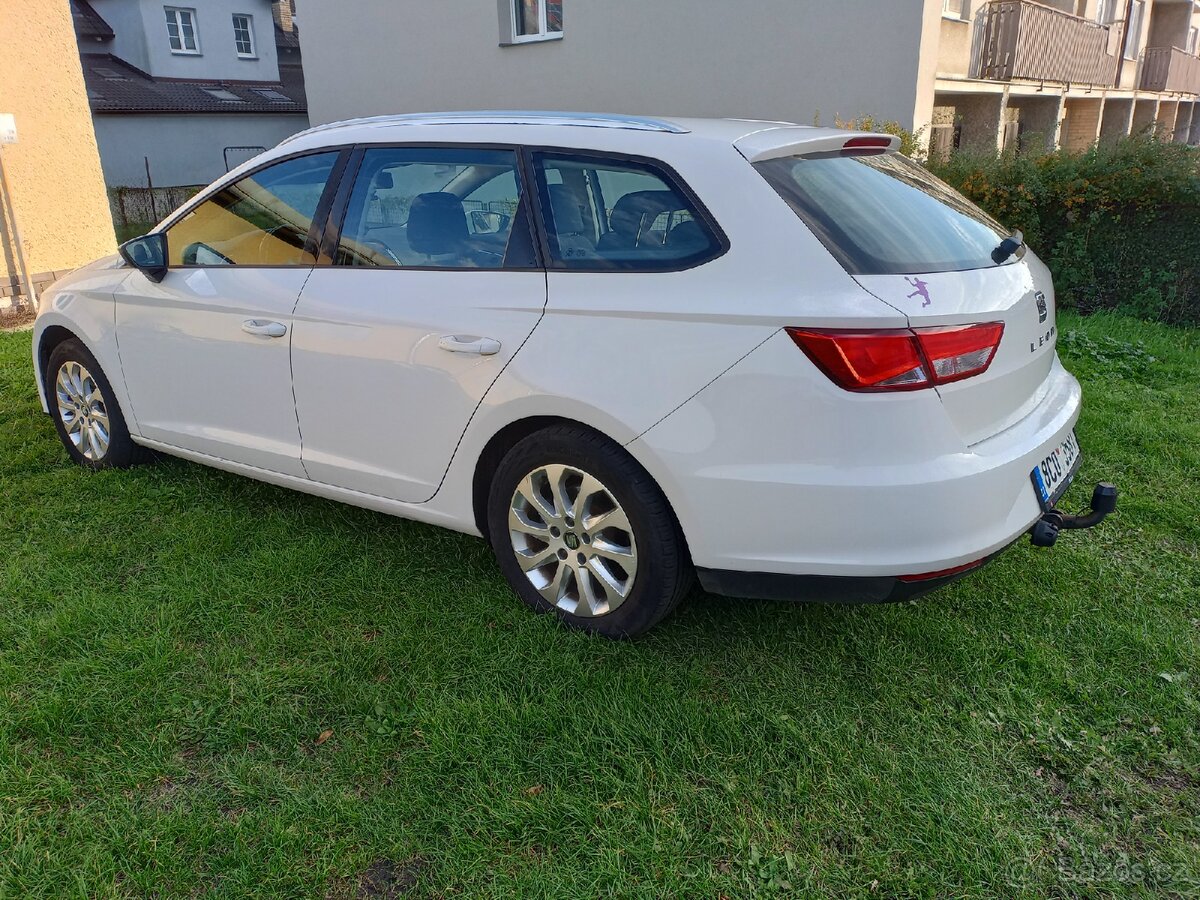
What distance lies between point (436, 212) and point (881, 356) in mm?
1724

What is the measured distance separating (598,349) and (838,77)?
10.3 m

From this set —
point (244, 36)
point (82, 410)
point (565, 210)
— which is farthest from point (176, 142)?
point (565, 210)

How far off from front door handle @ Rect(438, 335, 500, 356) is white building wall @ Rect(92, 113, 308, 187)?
2459 centimetres

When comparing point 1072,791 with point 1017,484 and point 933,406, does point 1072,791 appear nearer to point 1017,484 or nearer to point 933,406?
point 1017,484

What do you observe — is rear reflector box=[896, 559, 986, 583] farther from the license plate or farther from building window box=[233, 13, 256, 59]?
building window box=[233, 13, 256, 59]

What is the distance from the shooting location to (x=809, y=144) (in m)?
2.97

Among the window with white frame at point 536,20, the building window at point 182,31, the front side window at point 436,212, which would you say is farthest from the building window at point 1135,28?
the building window at point 182,31

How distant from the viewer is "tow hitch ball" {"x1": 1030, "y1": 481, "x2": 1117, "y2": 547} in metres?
2.83

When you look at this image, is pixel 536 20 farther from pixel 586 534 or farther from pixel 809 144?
pixel 586 534

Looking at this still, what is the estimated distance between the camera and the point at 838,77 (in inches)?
457

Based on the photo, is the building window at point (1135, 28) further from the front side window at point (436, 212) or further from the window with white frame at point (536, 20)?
the front side window at point (436, 212)

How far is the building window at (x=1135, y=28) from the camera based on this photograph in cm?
2217

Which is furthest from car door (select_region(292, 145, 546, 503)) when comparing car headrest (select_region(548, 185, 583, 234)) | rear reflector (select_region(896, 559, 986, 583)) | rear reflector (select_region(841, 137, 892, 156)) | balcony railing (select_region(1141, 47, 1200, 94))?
balcony railing (select_region(1141, 47, 1200, 94))

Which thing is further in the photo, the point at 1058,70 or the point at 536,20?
the point at 1058,70
